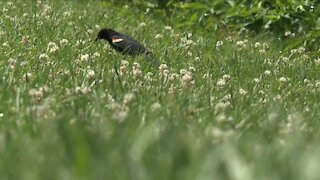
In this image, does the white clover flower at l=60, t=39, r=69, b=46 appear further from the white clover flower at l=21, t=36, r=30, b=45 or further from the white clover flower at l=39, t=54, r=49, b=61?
the white clover flower at l=39, t=54, r=49, b=61

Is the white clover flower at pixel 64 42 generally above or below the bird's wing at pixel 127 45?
above

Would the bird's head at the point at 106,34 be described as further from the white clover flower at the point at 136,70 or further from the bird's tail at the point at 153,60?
the white clover flower at the point at 136,70

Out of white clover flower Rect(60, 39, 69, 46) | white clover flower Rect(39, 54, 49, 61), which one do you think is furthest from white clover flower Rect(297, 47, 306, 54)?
white clover flower Rect(39, 54, 49, 61)

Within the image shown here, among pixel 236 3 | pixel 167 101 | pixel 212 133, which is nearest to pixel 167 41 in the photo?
pixel 236 3

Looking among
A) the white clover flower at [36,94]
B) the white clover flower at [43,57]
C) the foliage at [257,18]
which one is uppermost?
the white clover flower at [36,94]

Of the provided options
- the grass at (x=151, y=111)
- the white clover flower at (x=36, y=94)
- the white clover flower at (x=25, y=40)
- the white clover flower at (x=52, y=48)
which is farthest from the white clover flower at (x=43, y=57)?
the white clover flower at (x=36, y=94)

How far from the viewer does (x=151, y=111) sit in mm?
3953

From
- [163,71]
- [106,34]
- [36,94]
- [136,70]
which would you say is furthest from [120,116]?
[106,34]

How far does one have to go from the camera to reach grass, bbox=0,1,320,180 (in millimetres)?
2365

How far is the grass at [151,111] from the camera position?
2.37 metres

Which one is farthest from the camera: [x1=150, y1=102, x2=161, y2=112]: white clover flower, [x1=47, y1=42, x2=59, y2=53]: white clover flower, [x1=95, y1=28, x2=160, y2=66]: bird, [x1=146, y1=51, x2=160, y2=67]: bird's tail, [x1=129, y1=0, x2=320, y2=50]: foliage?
[x1=129, y1=0, x2=320, y2=50]: foliage

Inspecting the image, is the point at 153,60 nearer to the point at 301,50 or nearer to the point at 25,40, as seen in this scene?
the point at 25,40

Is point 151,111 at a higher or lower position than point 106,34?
higher

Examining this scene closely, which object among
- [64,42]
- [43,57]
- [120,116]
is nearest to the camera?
[120,116]
